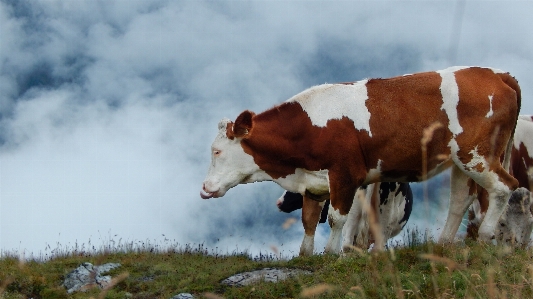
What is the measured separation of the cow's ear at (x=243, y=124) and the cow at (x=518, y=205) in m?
5.08

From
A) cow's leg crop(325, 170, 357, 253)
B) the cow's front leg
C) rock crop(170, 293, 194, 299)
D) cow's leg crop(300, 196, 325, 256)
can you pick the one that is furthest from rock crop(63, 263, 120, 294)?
cow's leg crop(325, 170, 357, 253)

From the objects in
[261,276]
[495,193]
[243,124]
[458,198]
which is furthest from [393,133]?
→ [261,276]

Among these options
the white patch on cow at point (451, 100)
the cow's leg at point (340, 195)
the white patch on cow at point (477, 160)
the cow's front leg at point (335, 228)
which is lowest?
the cow's front leg at point (335, 228)

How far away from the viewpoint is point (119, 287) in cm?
1363

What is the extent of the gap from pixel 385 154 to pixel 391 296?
365 centimetres

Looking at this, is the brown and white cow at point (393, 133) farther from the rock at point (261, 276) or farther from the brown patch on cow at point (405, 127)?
the rock at point (261, 276)

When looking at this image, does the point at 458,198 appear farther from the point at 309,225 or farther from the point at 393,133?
the point at 309,225

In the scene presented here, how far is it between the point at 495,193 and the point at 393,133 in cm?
199

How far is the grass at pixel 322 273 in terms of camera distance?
29.9 feet

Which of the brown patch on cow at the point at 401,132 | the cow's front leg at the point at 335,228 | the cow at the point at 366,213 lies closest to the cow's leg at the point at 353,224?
the cow at the point at 366,213

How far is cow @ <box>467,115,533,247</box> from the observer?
1512cm

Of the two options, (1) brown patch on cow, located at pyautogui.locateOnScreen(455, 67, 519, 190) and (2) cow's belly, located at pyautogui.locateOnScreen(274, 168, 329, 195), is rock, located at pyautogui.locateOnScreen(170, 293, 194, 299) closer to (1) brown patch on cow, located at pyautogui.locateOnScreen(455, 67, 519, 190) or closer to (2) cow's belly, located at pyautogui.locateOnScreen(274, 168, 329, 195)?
(2) cow's belly, located at pyautogui.locateOnScreen(274, 168, 329, 195)

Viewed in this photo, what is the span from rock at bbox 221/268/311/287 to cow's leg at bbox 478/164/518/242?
10.3ft

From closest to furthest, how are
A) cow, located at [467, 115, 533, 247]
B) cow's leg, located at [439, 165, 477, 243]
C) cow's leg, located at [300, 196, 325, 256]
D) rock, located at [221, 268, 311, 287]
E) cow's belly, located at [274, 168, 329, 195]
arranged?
rock, located at [221, 268, 311, 287]
cow's belly, located at [274, 168, 329, 195]
cow's leg, located at [439, 165, 477, 243]
cow's leg, located at [300, 196, 325, 256]
cow, located at [467, 115, 533, 247]
